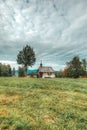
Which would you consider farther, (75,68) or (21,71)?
(21,71)

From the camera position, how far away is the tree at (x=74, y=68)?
7038cm

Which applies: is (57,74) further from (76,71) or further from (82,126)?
(82,126)

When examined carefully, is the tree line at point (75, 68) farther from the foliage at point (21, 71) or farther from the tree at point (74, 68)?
the foliage at point (21, 71)

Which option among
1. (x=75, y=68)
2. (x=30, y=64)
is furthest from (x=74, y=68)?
(x=30, y=64)

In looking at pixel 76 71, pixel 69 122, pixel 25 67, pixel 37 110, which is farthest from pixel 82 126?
pixel 25 67

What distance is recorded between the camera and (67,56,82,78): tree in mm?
70375

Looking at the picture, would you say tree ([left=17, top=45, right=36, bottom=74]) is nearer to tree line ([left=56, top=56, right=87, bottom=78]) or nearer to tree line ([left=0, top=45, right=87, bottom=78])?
tree line ([left=0, top=45, right=87, bottom=78])

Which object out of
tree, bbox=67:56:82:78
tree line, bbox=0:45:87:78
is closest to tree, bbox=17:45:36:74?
tree line, bbox=0:45:87:78

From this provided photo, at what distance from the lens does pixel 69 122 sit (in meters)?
7.44

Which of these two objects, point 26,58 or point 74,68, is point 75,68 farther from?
point 26,58

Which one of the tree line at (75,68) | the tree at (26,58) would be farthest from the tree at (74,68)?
the tree at (26,58)

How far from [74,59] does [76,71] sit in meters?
5.66

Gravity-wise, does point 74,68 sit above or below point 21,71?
above

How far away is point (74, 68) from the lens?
233ft
